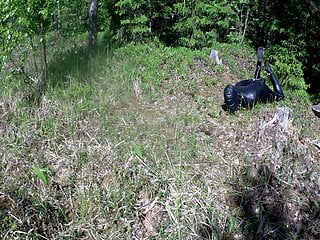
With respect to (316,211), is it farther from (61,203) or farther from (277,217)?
(61,203)

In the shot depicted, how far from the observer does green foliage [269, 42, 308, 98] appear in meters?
7.10

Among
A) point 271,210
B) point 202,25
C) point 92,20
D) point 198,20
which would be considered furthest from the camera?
point 202,25

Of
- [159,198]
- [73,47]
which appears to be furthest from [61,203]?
[73,47]

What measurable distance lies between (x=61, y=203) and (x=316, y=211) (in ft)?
6.94

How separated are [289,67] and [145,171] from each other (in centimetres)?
523

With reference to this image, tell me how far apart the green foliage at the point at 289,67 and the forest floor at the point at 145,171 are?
259 centimetres

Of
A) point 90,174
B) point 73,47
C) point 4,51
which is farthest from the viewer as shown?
point 73,47

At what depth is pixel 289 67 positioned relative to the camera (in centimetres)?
721

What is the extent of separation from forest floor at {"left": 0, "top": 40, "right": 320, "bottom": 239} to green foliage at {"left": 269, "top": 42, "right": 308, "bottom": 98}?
2591 mm

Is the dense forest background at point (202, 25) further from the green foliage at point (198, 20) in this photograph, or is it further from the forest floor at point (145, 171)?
the forest floor at point (145, 171)

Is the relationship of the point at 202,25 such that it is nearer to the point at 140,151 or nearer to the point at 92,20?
the point at 92,20

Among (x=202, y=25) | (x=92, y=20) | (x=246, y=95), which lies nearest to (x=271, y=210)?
(x=246, y=95)

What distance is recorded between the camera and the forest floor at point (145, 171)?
2746mm

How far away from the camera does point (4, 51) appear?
3.84 metres
